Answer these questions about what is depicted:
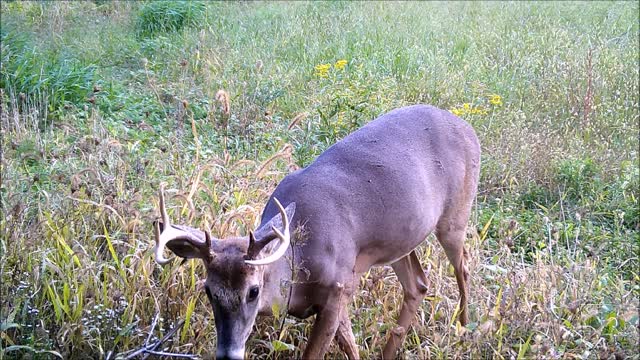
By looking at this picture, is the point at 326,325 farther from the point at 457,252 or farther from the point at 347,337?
the point at 457,252

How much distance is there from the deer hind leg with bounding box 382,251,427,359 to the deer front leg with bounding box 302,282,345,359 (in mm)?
537

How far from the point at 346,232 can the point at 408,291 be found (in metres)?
0.83

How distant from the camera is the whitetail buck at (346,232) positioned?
10.5 ft

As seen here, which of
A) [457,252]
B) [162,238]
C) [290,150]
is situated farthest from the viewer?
[290,150]

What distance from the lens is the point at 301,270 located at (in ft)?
11.8

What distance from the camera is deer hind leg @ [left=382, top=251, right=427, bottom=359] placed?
414 cm

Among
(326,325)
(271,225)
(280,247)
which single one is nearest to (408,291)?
(326,325)

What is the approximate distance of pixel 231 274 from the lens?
3193 mm

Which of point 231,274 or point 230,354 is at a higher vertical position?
point 231,274

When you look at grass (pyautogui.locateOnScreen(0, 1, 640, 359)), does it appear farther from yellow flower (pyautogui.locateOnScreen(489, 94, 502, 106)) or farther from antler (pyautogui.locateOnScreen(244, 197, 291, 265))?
antler (pyautogui.locateOnScreen(244, 197, 291, 265))

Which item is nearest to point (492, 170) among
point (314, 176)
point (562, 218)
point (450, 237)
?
point (562, 218)

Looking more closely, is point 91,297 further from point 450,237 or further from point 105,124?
point 105,124

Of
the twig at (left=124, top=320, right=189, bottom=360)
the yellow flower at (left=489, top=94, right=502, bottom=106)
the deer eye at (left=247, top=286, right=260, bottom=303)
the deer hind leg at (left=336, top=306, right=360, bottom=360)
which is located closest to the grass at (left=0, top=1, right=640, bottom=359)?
the yellow flower at (left=489, top=94, right=502, bottom=106)

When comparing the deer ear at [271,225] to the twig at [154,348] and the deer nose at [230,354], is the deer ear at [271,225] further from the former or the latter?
the twig at [154,348]
